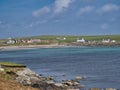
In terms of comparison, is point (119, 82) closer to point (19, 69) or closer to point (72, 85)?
point (72, 85)

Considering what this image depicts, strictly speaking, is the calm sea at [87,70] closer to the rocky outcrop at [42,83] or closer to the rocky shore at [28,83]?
the rocky outcrop at [42,83]

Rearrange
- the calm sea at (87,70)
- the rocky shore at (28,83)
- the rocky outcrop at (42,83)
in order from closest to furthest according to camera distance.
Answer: the rocky shore at (28,83) < the rocky outcrop at (42,83) < the calm sea at (87,70)

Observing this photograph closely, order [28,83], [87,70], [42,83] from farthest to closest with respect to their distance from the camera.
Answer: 1. [87,70]
2. [28,83]
3. [42,83]

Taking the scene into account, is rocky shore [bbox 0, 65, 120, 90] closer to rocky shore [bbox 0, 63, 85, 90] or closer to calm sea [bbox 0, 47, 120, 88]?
rocky shore [bbox 0, 63, 85, 90]

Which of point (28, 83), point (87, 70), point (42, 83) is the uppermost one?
point (42, 83)

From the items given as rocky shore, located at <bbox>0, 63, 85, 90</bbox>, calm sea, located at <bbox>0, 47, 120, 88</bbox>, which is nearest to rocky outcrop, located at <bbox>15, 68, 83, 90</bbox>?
rocky shore, located at <bbox>0, 63, 85, 90</bbox>

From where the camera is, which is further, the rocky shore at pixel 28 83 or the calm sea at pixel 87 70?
the calm sea at pixel 87 70

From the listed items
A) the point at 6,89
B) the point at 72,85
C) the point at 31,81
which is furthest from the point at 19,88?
the point at 72,85

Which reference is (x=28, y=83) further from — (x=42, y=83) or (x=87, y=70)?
(x=87, y=70)

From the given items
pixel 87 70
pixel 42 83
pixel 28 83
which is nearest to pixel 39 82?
pixel 28 83

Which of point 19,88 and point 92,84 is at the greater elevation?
point 19,88

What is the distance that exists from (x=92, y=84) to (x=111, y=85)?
8.63 ft

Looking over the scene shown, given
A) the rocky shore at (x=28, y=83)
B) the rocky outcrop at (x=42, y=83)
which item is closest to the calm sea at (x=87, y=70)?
the rocky outcrop at (x=42, y=83)

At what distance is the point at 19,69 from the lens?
5862 cm
